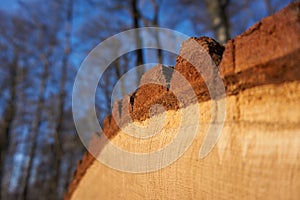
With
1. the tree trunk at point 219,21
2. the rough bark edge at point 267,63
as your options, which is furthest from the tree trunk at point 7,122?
the rough bark edge at point 267,63

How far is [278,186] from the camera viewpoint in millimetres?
339

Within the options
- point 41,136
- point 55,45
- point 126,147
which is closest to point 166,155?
point 126,147

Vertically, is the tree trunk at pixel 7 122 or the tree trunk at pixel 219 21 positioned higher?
the tree trunk at pixel 219 21

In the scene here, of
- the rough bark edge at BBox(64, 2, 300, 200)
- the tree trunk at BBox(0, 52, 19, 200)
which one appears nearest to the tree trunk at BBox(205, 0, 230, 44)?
the rough bark edge at BBox(64, 2, 300, 200)

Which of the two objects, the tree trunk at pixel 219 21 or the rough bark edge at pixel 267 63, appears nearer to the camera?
the rough bark edge at pixel 267 63

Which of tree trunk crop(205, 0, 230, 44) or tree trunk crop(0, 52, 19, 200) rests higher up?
tree trunk crop(205, 0, 230, 44)

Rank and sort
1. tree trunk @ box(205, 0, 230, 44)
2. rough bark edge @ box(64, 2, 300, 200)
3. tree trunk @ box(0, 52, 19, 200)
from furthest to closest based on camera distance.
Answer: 1. tree trunk @ box(0, 52, 19, 200)
2. tree trunk @ box(205, 0, 230, 44)
3. rough bark edge @ box(64, 2, 300, 200)

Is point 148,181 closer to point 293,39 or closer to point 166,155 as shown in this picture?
point 166,155

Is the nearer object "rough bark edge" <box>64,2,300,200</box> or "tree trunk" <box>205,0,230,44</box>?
→ "rough bark edge" <box>64,2,300,200</box>

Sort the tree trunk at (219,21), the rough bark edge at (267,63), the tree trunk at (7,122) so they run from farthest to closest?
1. the tree trunk at (7,122)
2. the tree trunk at (219,21)
3. the rough bark edge at (267,63)

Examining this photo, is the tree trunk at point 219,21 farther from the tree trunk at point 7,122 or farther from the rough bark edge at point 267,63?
the tree trunk at point 7,122

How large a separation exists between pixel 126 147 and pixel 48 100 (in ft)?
29.5

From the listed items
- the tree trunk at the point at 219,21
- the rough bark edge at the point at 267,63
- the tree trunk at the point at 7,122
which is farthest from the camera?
the tree trunk at the point at 7,122

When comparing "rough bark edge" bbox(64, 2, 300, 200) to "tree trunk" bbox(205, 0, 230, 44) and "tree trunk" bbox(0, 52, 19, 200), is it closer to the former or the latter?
"tree trunk" bbox(205, 0, 230, 44)
